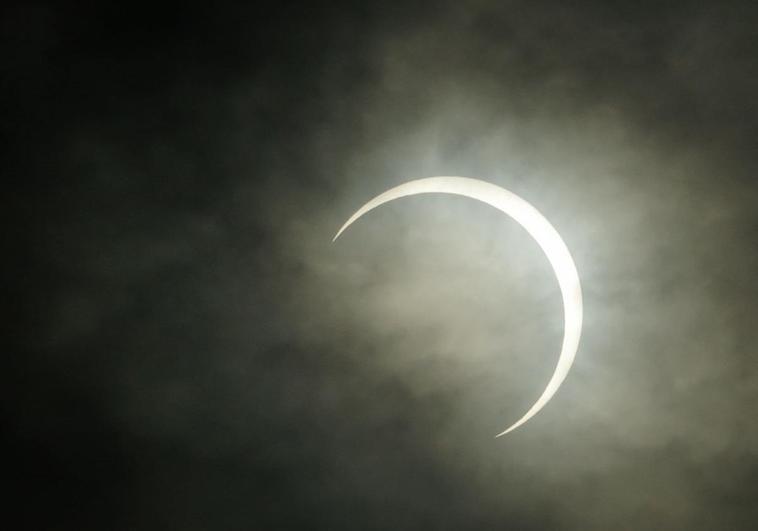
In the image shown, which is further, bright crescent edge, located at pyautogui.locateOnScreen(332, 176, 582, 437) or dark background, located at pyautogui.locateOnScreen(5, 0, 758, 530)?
bright crescent edge, located at pyautogui.locateOnScreen(332, 176, 582, 437)

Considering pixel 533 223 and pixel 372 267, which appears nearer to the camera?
pixel 533 223

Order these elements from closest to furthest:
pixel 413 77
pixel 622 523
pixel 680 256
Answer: pixel 413 77, pixel 680 256, pixel 622 523

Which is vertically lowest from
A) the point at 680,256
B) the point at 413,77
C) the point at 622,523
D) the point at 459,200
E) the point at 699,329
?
the point at 622,523

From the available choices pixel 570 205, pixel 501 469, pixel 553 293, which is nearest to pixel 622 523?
pixel 501 469

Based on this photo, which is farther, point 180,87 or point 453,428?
point 453,428

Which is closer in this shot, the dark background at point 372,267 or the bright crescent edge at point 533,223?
the dark background at point 372,267

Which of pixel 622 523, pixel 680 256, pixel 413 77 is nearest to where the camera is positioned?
pixel 413 77

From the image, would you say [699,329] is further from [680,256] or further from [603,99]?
[603,99]

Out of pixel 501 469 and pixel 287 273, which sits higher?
pixel 287 273
